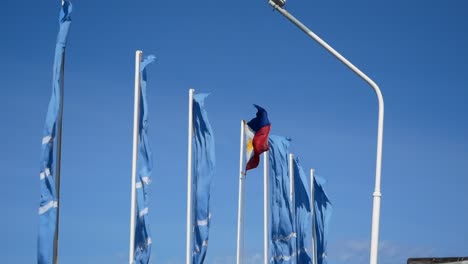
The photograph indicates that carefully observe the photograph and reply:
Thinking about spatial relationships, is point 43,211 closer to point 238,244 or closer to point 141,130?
point 141,130

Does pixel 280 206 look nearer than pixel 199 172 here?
No

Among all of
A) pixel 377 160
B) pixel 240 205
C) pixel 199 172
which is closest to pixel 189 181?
pixel 199 172

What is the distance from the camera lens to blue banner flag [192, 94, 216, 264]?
27.4 meters

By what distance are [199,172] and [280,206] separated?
843cm

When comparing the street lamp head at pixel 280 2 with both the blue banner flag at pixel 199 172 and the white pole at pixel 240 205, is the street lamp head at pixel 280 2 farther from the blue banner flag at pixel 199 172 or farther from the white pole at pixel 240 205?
the white pole at pixel 240 205

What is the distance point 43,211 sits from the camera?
2050 centimetres

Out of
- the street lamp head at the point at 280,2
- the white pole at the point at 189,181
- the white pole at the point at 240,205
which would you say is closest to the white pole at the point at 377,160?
the street lamp head at the point at 280,2

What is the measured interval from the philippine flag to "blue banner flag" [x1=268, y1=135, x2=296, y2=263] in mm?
1427

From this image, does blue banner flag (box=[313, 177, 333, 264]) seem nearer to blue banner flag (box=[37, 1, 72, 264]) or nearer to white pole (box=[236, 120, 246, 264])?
white pole (box=[236, 120, 246, 264])

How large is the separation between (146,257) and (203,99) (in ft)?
23.6

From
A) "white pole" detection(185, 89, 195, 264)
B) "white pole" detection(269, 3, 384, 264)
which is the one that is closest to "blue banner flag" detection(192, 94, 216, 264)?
"white pole" detection(185, 89, 195, 264)

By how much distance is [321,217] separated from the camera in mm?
41812

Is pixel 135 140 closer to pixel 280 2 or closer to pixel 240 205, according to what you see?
pixel 280 2

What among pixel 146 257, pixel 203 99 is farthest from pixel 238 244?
pixel 146 257
